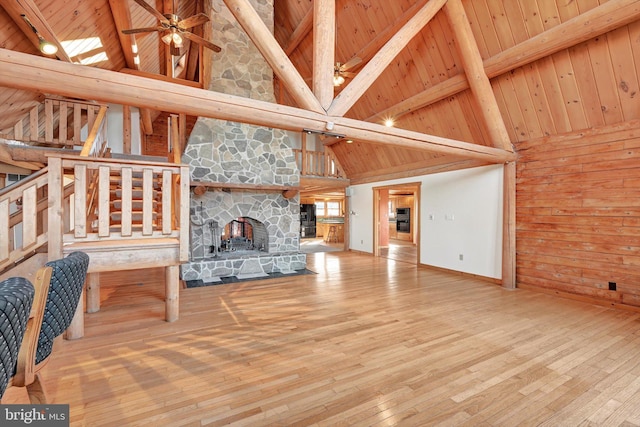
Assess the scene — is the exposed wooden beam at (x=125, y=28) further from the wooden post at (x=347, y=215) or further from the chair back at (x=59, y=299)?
the wooden post at (x=347, y=215)

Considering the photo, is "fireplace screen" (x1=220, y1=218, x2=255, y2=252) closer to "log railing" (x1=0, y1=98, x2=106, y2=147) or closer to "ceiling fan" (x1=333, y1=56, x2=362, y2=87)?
"log railing" (x1=0, y1=98, x2=106, y2=147)

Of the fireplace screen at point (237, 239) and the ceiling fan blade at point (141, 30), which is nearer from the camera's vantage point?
the ceiling fan blade at point (141, 30)

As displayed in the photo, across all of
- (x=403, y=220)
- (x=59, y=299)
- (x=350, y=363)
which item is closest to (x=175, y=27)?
(x=59, y=299)

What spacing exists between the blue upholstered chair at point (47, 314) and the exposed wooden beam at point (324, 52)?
2.64 meters

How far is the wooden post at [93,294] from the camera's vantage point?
3.55 meters

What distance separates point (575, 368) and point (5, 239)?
16.8 feet

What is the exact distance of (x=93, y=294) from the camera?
11.9 feet

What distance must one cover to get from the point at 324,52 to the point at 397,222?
32.2ft

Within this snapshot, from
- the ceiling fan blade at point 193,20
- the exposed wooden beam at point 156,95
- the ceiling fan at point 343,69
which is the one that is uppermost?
the ceiling fan blade at point 193,20

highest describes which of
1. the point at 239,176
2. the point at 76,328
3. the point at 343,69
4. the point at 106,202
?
the point at 343,69

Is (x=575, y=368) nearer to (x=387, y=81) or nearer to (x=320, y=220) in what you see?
(x=387, y=81)

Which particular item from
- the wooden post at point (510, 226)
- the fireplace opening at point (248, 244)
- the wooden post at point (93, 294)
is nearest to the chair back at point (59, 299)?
the wooden post at point (93, 294)

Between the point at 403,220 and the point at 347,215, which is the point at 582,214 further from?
the point at 403,220

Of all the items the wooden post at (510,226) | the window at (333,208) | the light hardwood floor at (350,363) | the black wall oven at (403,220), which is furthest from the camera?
the window at (333,208)
